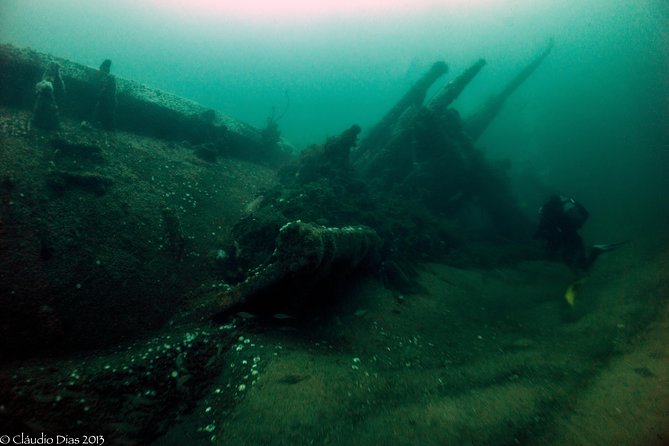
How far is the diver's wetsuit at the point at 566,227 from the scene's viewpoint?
9469 mm

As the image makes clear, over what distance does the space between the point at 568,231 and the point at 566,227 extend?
0.54ft

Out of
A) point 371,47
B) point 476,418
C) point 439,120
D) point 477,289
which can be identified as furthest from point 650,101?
point 371,47

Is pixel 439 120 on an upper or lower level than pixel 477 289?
upper

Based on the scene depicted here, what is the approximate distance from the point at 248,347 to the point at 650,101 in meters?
85.0

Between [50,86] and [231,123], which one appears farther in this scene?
[231,123]

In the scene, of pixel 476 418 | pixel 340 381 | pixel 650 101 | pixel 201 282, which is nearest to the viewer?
pixel 476 418

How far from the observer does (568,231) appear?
9.66 m

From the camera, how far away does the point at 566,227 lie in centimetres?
963

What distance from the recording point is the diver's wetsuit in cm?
947

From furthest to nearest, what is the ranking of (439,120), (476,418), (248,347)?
(439,120)
(248,347)
(476,418)

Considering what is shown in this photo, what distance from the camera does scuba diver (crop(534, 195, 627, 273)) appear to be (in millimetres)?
9453

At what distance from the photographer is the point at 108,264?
4500 millimetres

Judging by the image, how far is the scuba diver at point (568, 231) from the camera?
31.0 ft

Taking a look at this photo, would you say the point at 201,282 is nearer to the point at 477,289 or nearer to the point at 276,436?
the point at 276,436
